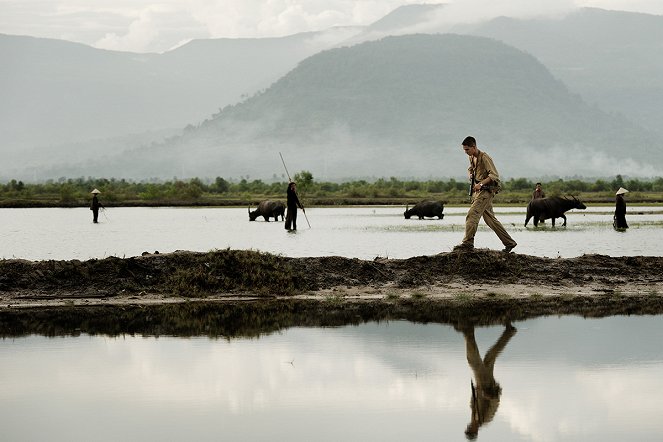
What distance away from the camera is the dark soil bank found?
40.5ft

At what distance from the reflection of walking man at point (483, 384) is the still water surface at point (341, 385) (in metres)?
0.02

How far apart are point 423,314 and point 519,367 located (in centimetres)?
358

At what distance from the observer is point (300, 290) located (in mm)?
14797

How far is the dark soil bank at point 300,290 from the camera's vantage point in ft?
40.5

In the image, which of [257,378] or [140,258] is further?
[140,258]

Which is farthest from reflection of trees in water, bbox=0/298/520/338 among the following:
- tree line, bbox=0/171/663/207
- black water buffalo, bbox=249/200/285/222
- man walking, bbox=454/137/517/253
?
tree line, bbox=0/171/663/207

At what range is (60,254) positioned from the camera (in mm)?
25188

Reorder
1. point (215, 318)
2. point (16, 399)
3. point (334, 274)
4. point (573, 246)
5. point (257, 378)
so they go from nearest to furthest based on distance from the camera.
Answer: point (16, 399)
point (257, 378)
point (215, 318)
point (334, 274)
point (573, 246)

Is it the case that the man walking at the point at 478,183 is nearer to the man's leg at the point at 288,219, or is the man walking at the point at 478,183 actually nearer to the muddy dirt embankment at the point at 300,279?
the muddy dirt embankment at the point at 300,279

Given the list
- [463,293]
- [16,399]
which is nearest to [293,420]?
[16,399]

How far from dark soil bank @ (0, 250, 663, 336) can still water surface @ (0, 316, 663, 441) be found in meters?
1.20

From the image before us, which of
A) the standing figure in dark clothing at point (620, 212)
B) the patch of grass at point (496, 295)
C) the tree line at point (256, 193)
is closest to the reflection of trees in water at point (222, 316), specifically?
the patch of grass at point (496, 295)

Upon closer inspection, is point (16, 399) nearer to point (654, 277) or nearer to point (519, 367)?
point (519, 367)

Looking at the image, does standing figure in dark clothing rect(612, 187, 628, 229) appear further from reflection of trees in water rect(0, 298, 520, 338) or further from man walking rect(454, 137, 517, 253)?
reflection of trees in water rect(0, 298, 520, 338)
